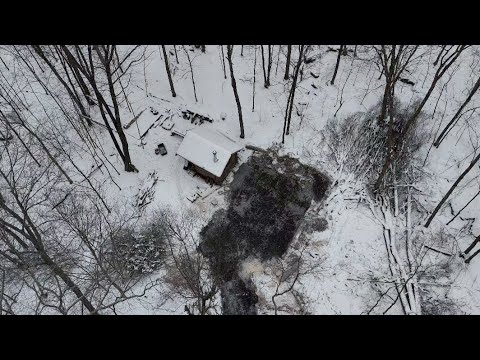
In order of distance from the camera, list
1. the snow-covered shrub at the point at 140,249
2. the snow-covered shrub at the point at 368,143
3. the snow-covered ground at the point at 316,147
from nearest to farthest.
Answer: the snow-covered ground at the point at 316,147
the snow-covered shrub at the point at 140,249
the snow-covered shrub at the point at 368,143

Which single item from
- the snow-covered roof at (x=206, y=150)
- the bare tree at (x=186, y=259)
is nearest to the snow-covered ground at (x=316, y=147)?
the bare tree at (x=186, y=259)

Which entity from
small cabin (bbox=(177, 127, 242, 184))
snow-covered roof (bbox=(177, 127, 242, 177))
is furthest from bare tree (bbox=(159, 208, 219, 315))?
snow-covered roof (bbox=(177, 127, 242, 177))

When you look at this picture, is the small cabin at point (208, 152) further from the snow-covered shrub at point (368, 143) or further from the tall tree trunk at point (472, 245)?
the tall tree trunk at point (472, 245)

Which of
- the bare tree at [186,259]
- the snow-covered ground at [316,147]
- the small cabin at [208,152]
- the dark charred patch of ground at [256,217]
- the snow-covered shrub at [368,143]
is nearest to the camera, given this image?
the bare tree at [186,259]

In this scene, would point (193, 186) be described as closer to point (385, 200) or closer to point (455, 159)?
point (385, 200)
